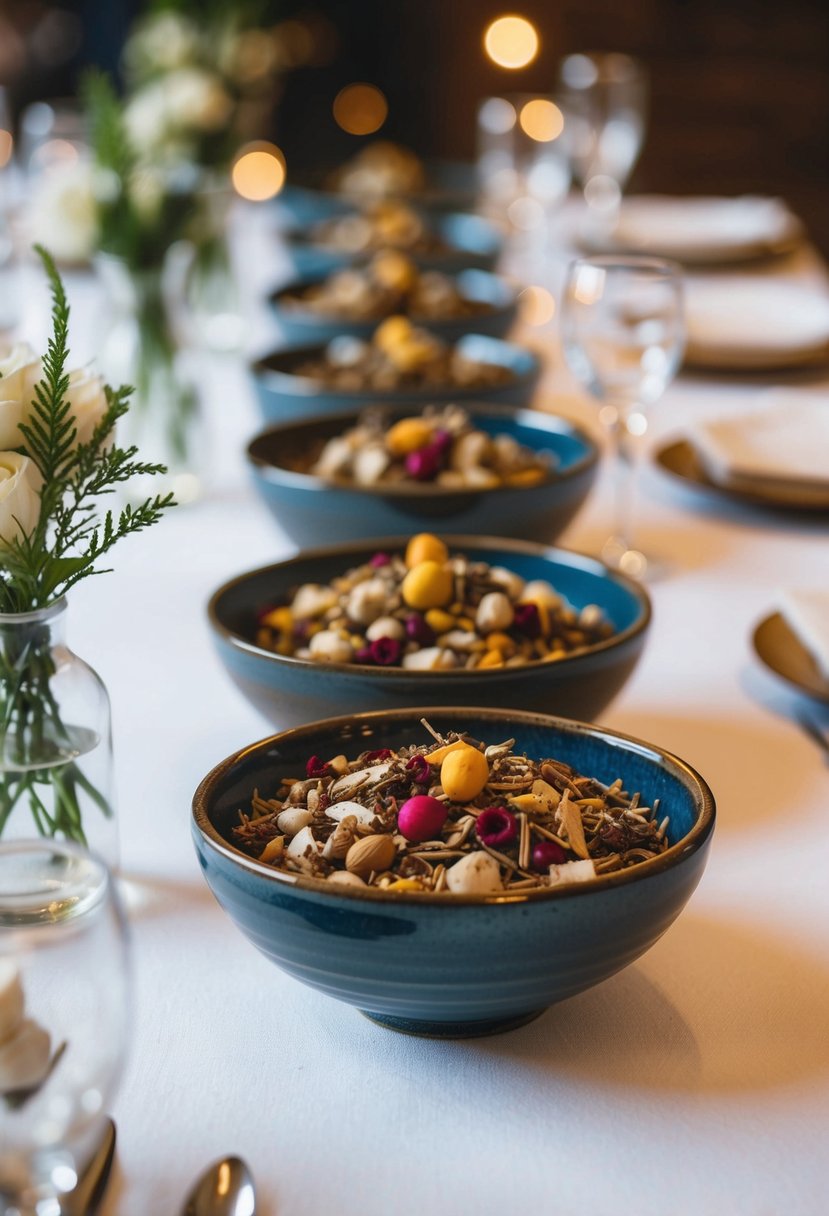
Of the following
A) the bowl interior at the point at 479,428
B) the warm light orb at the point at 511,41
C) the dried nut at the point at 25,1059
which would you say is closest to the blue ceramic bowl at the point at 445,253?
the bowl interior at the point at 479,428

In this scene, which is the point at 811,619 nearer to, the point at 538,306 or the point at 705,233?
the point at 538,306

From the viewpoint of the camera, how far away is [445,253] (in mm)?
2363

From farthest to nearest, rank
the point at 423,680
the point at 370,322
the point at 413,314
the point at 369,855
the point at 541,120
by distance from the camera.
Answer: the point at 541,120, the point at 413,314, the point at 370,322, the point at 423,680, the point at 369,855

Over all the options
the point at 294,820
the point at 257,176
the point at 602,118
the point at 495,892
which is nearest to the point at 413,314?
the point at 602,118

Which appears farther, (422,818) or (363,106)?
(363,106)

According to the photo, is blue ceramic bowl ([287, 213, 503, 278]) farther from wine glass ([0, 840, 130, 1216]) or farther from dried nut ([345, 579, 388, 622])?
wine glass ([0, 840, 130, 1216])

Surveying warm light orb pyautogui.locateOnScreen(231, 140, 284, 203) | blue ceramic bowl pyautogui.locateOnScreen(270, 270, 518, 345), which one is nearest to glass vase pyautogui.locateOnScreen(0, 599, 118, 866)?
blue ceramic bowl pyautogui.locateOnScreen(270, 270, 518, 345)

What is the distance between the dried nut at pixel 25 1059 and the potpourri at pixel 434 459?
2.78 ft

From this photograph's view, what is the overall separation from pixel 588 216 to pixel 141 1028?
2.53 meters

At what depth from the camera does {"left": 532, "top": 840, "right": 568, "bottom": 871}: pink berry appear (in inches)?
28.5

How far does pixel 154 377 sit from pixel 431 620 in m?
0.73

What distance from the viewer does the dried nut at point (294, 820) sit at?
781 millimetres

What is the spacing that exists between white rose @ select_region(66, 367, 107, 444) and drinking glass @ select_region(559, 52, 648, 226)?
1.94 m

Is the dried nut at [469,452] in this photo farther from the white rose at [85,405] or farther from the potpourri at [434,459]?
the white rose at [85,405]
